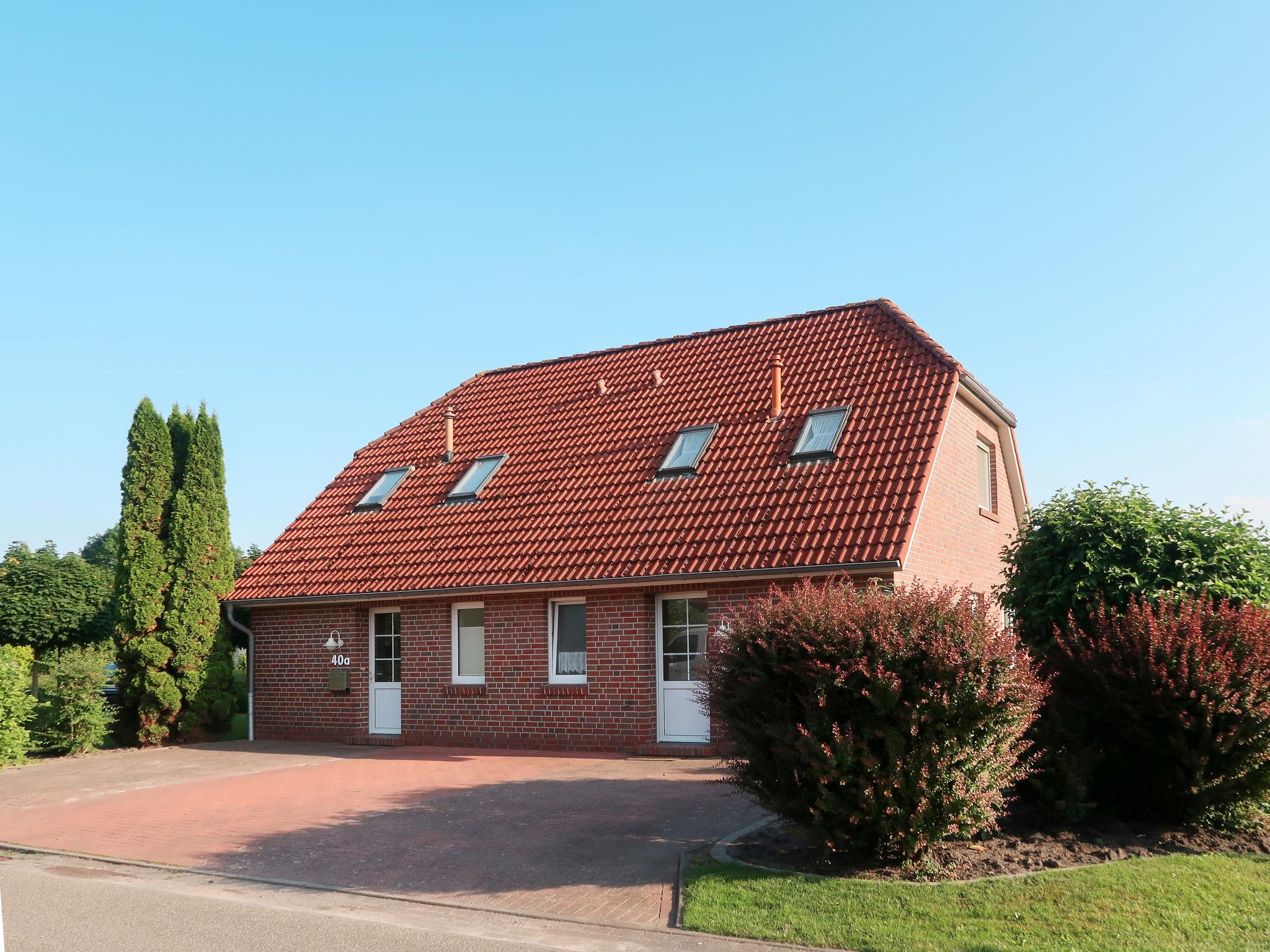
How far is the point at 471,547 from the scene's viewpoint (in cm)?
1697

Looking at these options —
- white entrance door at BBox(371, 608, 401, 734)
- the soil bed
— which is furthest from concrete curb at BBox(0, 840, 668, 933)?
white entrance door at BBox(371, 608, 401, 734)

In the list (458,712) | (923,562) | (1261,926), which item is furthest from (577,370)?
(1261,926)

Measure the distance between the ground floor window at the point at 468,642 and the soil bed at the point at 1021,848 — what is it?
845 centimetres

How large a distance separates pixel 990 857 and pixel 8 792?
40.0 feet

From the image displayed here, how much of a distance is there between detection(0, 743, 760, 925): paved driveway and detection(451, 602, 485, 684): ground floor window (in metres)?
1.43

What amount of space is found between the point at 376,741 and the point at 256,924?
10.6 meters

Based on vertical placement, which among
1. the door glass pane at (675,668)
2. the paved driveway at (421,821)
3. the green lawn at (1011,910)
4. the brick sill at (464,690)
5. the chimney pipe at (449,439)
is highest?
the chimney pipe at (449,439)

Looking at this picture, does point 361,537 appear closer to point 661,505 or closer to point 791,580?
point 661,505

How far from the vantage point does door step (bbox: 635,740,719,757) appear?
47.1 feet

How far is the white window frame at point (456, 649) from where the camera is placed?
16656 mm

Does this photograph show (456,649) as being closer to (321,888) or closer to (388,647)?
(388,647)

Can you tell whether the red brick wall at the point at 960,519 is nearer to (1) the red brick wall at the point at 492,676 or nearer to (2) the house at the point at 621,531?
(2) the house at the point at 621,531

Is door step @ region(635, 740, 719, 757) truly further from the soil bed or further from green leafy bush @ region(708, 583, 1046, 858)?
green leafy bush @ region(708, 583, 1046, 858)

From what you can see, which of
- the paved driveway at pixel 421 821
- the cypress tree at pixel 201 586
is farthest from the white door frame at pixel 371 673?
the cypress tree at pixel 201 586
